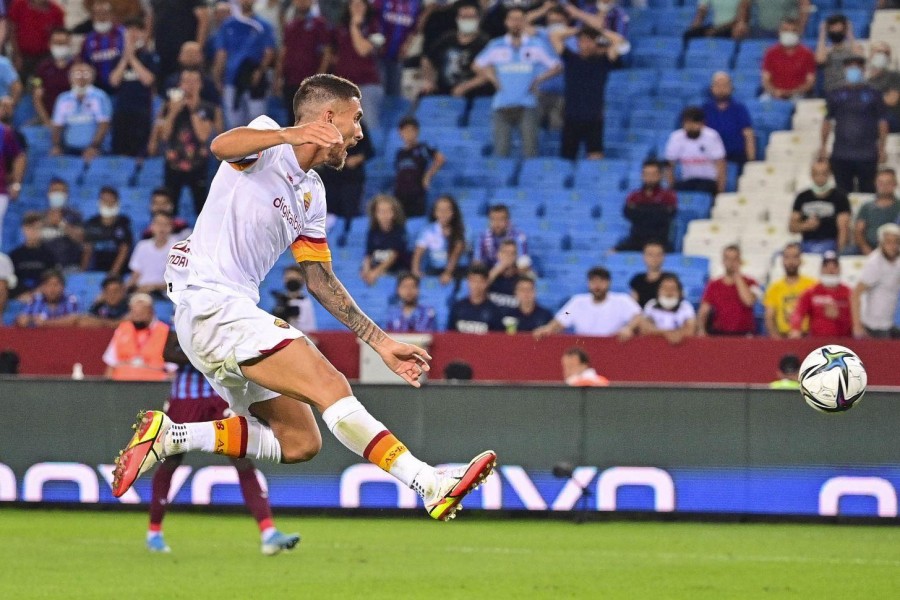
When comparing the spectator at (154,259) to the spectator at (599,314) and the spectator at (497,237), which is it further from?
the spectator at (599,314)

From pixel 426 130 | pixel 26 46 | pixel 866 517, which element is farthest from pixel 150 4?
pixel 866 517

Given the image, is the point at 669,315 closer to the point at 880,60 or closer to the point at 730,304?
the point at 730,304

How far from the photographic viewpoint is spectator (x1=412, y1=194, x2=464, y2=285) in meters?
18.1

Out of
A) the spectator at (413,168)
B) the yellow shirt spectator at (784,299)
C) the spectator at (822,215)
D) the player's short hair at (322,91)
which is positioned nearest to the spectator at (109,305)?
the spectator at (413,168)

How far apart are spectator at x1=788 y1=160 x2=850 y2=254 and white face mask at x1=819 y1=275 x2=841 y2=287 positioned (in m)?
1.40

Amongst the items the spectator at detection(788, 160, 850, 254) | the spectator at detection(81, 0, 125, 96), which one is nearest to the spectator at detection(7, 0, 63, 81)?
the spectator at detection(81, 0, 125, 96)

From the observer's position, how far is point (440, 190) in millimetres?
20312

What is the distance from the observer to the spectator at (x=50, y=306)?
1791 centimetres

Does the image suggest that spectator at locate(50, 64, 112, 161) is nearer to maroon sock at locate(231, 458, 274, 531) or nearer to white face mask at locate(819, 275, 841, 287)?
white face mask at locate(819, 275, 841, 287)

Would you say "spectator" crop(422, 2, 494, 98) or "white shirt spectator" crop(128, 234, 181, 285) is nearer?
"white shirt spectator" crop(128, 234, 181, 285)

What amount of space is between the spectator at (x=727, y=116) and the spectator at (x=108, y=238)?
7123 millimetres

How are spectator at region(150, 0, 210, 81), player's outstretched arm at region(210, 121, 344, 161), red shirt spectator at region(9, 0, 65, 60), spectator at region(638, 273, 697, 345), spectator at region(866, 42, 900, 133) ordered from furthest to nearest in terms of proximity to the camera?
red shirt spectator at region(9, 0, 65, 60), spectator at region(150, 0, 210, 81), spectator at region(866, 42, 900, 133), spectator at region(638, 273, 697, 345), player's outstretched arm at region(210, 121, 344, 161)

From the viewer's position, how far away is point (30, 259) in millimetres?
19188

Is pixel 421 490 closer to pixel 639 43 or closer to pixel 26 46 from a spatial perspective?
pixel 639 43
